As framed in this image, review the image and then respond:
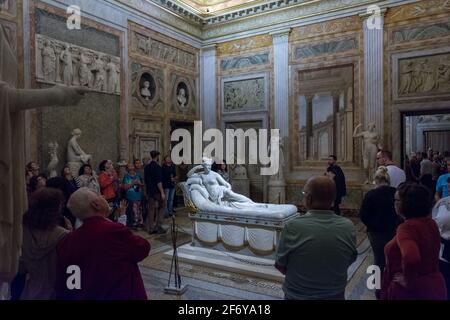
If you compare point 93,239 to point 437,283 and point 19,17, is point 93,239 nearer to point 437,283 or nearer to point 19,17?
point 437,283

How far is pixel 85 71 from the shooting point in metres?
7.97

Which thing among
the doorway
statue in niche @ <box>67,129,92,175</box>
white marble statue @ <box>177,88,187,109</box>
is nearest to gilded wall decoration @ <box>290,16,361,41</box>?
white marble statue @ <box>177,88,187,109</box>

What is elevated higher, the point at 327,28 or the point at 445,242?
the point at 327,28

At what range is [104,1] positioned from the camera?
27.8ft

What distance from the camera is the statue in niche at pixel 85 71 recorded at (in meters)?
7.90

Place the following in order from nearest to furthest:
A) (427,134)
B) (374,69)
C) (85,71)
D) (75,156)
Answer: (75,156)
(85,71)
(374,69)
(427,134)

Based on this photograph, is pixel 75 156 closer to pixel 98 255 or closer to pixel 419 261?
pixel 98 255

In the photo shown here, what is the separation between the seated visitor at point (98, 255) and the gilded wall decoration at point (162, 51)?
27.8 feet

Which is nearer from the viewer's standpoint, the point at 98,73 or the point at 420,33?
the point at 98,73

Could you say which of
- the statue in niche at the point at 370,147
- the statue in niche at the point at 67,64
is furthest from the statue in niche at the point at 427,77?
the statue in niche at the point at 67,64

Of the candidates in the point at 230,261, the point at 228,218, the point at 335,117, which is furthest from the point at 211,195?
the point at 335,117

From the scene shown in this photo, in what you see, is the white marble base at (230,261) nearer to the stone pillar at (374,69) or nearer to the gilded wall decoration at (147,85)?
the gilded wall decoration at (147,85)

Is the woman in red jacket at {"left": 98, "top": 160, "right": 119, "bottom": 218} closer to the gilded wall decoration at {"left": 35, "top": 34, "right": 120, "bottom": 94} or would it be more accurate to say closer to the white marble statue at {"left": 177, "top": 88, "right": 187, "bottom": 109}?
the gilded wall decoration at {"left": 35, "top": 34, "right": 120, "bottom": 94}

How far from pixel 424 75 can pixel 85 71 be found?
9080 millimetres
